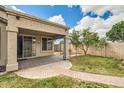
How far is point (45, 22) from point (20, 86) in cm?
537

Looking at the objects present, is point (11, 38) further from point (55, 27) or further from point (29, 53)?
point (29, 53)

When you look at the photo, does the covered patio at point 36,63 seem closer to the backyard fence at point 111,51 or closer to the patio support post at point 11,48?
the patio support post at point 11,48

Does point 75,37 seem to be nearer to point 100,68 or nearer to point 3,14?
point 100,68

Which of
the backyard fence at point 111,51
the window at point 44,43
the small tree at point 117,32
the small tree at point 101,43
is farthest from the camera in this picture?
the small tree at point 117,32

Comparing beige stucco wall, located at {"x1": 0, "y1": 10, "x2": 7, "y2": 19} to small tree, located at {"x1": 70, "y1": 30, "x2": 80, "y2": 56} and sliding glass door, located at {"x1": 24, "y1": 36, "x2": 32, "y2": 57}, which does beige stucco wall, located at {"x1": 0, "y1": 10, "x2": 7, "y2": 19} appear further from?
small tree, located at {"x1": 70, "y1": 30, "x2": 80, "y2": 56}

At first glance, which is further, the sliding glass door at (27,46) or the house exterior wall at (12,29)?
the sliding glass door at (27,46)

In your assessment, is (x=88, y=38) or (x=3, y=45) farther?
(x=88, y=38)

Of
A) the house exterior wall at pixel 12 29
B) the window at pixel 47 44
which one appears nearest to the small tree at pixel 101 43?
the window at pixel 47 44

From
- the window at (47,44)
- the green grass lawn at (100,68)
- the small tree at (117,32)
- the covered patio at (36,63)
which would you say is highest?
the small tree at (117,32)

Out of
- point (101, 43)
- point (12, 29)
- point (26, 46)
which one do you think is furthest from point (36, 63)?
point (101, 43)

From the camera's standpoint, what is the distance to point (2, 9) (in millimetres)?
6363

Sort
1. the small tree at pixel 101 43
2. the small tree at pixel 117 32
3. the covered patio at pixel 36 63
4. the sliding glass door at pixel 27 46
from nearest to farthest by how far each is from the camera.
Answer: the covered patio at pixel 36 63 → the sliding glass door at pixel 27 46 → the small tree at pixel 101 43 → the small tree at pixel 117 32

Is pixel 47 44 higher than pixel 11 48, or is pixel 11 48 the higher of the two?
pixel 47 44

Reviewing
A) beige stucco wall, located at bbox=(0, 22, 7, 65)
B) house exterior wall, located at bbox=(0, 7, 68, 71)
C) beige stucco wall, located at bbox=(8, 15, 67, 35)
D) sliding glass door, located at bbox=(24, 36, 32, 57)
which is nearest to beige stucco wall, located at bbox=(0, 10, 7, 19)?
house exterior wall, located at bbox=(0, 7, 68, 71)
